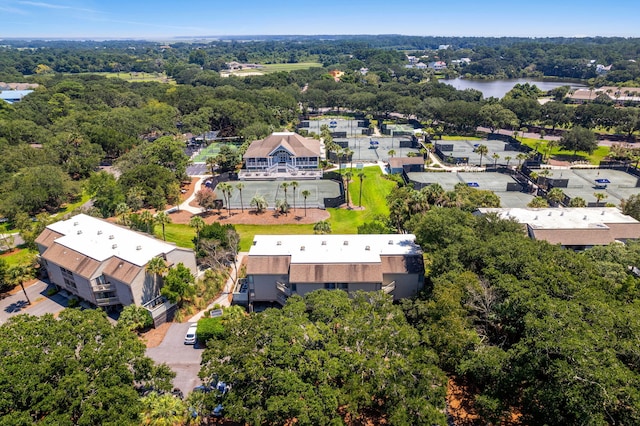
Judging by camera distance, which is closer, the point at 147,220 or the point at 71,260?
the point at 71,260

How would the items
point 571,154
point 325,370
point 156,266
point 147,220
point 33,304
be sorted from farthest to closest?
point 571,154, point 147,220, point 33,304, point 156,266, point 325,370

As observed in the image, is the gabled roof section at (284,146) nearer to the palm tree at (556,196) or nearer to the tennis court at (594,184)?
the palm tree at (556,196)

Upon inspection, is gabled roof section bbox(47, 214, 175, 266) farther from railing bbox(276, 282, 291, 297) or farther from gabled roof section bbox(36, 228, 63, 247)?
railing bbox(276, 282, 291, 297)

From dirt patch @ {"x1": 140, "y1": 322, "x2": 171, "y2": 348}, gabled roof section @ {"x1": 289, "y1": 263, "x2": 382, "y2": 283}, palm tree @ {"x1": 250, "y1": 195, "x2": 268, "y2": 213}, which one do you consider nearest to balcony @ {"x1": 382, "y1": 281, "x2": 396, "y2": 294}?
gabled roof section @ {"x1": 289, "y1": 263, "x2": 382, "y2": 283}

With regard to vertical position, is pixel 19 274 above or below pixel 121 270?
below

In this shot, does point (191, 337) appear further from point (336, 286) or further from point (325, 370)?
point (325, 370)

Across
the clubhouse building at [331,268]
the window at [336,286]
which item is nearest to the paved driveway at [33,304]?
the clubhouse building at [331,268]

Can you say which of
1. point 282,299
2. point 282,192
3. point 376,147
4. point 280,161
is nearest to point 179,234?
point 282,192
